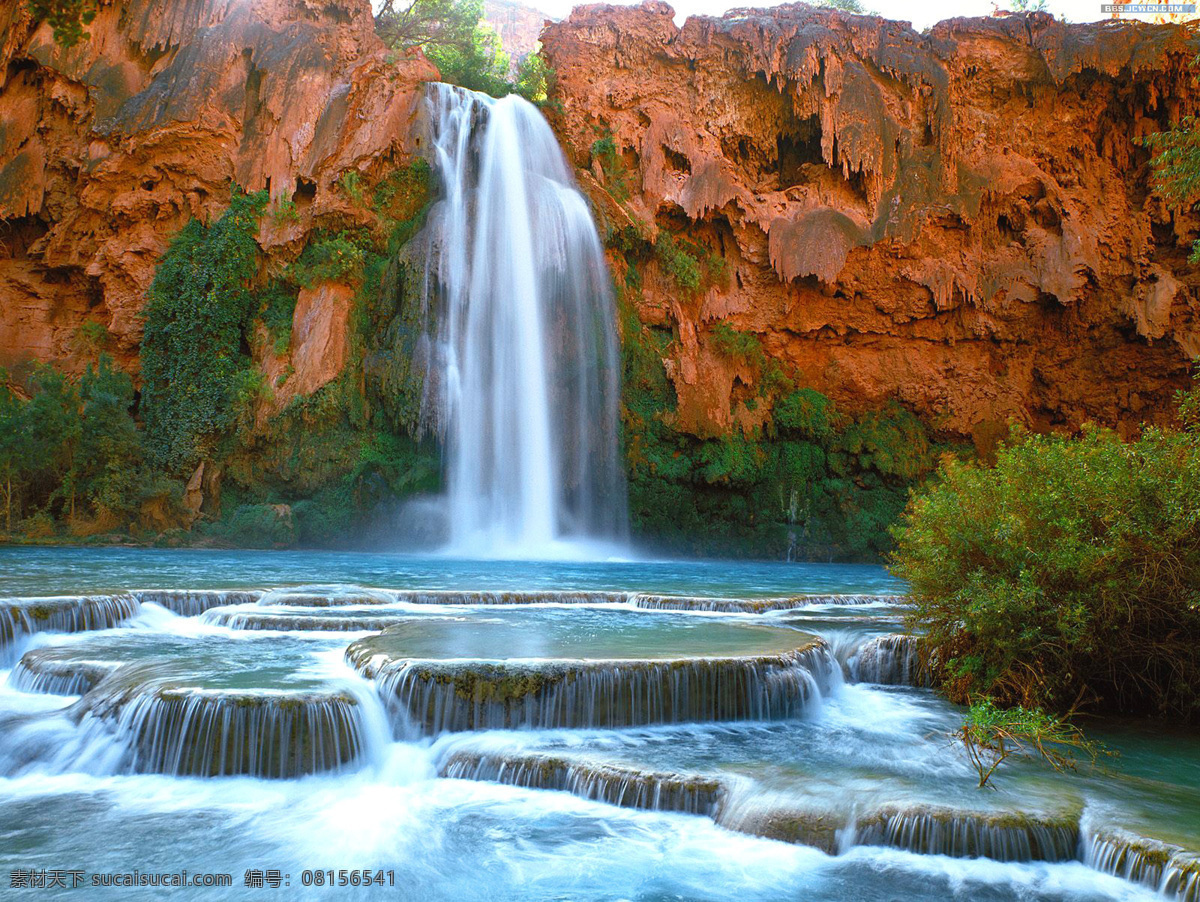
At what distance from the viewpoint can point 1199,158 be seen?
8750 millimetres

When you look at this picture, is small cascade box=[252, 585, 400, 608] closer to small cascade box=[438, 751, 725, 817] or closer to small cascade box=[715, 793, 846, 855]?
small cascade box=[438, 751, 725, 817]

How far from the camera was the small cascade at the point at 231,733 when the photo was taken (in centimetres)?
614

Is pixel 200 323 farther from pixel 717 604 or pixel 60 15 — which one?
pixel 60 15

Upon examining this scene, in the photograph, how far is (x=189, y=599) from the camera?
10844mm

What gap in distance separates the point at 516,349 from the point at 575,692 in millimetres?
19219

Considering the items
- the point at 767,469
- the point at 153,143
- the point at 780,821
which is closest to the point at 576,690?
the point at 780,821

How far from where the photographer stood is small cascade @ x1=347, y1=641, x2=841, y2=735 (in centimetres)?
682

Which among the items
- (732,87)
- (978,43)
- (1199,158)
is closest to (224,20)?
(732,87)

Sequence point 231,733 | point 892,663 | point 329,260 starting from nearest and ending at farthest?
1. point 231,733
2. point 892,663
3. point 329,260

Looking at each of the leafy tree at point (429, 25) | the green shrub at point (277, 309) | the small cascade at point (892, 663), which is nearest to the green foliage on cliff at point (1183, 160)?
the small cascade at point (892, 663)

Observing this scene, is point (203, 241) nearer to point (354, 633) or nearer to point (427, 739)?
point (354, 633)

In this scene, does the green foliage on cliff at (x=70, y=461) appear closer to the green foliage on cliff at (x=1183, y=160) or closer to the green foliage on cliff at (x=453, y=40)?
the green foliage on cliff at (x=453, y=40)

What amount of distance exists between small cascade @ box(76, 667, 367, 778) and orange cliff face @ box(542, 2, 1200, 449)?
2202 cm

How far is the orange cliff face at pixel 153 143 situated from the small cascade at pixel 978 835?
23.1 metres
